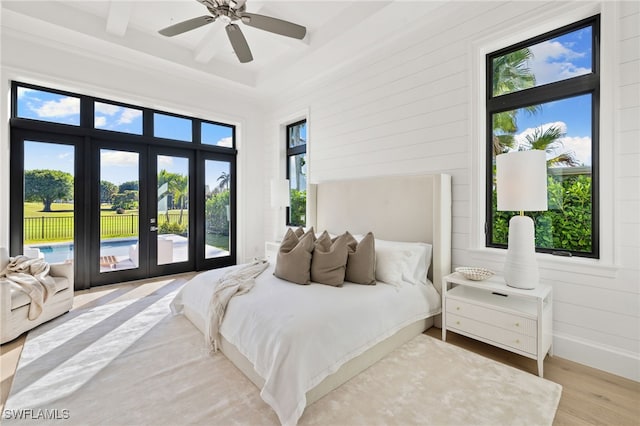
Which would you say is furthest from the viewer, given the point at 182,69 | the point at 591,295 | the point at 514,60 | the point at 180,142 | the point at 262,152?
the point at 262,152

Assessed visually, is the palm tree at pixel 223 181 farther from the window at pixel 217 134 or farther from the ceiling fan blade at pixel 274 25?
the ceiling fan blade at pixel 274 25

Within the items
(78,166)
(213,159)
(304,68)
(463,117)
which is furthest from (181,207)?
(463,117)

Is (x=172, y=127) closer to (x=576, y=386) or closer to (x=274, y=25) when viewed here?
(x=274, y=25)

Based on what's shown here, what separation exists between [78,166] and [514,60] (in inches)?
211

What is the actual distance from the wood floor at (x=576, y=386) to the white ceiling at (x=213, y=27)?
3299 mm

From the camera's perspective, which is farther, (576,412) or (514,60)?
(514,60)

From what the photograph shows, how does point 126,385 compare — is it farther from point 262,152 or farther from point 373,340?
point 262,152

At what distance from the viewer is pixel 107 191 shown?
4.19 metres

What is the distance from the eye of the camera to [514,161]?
6.91ft

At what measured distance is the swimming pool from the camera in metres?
3.78

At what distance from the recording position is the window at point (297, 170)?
504cm

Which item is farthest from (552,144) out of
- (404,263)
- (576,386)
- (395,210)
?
(576,386)

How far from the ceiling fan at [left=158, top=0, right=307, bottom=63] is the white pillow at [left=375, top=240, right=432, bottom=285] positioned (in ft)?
7.29

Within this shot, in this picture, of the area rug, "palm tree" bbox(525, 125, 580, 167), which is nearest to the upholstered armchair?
the area rug
